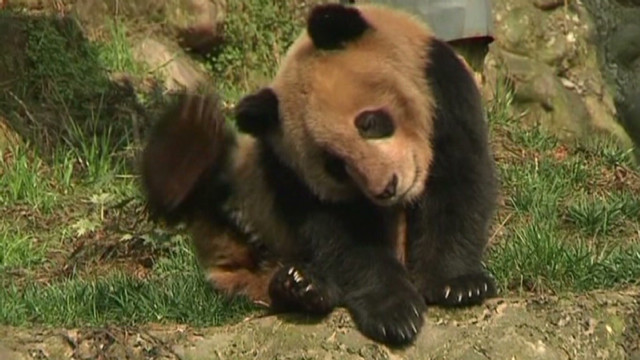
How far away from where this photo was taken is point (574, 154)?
27.0 feet

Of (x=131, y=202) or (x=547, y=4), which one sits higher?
(x=131, y=202)

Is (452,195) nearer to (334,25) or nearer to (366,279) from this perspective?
(366,279)

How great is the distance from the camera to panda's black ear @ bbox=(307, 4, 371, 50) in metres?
4.88

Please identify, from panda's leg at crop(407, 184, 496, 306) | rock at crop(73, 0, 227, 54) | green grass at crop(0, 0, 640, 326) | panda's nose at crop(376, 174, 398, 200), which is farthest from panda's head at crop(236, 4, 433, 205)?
rock at crop(73, 0, 227, 54)

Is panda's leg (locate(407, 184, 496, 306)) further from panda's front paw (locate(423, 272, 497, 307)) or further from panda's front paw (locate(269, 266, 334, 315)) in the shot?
panda's front paw (locate(269, 266, 334, 315))

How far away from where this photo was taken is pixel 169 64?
28.4 ft

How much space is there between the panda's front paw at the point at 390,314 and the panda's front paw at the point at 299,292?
0.12 m

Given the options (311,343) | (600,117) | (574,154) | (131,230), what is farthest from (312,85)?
(600,117)

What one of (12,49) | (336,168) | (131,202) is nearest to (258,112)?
(336,168)

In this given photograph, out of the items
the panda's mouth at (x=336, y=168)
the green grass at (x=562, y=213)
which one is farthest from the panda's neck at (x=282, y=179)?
the green grass at (x=562, y=213)

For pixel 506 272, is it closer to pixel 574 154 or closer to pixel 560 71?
pixel 574 154

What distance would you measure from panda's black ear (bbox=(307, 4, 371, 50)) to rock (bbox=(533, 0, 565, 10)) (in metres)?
4.69

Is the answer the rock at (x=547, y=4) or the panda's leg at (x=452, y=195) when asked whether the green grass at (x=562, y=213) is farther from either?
the rock at (x=547, y=4)

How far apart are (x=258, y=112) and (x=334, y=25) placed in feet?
1.39
